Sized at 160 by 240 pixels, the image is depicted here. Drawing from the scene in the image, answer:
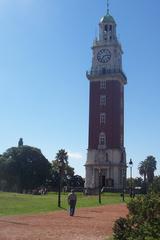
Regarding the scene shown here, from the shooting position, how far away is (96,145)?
89062 millimetres

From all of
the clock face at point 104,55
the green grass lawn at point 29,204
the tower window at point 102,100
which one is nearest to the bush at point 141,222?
the green grass lawn at point 29,204

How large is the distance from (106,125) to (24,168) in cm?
1881

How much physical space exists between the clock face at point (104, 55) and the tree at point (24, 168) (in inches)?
899

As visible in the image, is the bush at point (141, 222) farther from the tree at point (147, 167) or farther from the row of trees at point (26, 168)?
the tree at point (147, 167)

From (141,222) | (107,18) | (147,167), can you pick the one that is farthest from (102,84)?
(141,222)

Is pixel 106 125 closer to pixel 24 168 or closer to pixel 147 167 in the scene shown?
pixel 24 168

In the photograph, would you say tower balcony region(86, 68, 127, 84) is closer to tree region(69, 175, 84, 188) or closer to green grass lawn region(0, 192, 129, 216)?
tree region(69, 175, 84, 188)

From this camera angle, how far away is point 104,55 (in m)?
94.3

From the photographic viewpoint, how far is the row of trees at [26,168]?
9438 cm

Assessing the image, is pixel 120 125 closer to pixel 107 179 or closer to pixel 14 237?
pixel 107 179

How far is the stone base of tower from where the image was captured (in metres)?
87.4

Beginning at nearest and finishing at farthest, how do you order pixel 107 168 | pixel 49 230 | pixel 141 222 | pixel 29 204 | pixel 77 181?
1. pixel 141 222
2. pixel 49 230
3. pixel 29 204
4. pixel 107 168
5. pixel 77 181

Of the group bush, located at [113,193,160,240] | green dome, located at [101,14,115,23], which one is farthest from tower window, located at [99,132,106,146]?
bush, located at [113,193,160,240]

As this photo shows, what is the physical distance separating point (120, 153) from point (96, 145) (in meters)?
4.61
